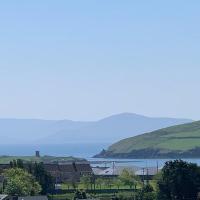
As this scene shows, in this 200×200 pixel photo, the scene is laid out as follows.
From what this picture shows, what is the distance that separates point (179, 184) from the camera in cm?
6028

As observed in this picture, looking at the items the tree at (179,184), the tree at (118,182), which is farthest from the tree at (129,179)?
the tree at (179,184)

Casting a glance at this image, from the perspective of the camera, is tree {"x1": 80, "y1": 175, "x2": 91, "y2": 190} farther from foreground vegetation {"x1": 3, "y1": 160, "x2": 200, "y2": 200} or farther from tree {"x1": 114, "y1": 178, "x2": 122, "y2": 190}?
foreground vegetation {"x1": 3, "y1": 160, "x2": 200, "y2": 200}

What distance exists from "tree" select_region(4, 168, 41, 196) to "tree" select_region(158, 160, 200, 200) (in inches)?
387

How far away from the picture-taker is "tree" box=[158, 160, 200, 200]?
2367 inches

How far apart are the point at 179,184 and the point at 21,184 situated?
12121 millimetres

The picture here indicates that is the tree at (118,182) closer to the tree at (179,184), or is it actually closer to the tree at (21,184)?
the tree at (21,184)

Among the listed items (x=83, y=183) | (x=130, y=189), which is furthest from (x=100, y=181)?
(x=130, y=189)

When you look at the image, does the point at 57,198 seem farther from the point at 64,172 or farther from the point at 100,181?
the point at 64,172

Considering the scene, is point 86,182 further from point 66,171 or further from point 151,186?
point 66,171

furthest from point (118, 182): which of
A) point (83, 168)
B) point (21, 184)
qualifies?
point (83, 168)

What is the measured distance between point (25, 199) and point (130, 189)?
23916 millimetres

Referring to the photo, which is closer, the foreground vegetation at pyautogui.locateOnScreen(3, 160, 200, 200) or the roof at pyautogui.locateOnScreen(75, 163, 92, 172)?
the foreground vegetation at pyautogui.locateOnScreen(3, 160, 200, 200)

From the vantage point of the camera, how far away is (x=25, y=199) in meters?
54.3

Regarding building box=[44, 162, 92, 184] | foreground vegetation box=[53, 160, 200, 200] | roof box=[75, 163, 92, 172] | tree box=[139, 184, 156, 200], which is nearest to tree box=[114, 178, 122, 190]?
building box=[44, 162, 92, 184]
